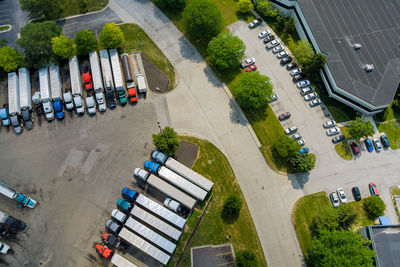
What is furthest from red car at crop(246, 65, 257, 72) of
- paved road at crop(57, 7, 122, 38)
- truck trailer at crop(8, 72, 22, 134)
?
truck trailer at crop(8, 72, 22, 134)

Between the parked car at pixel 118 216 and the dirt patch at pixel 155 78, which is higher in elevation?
the dirt patch at pixel 155 78

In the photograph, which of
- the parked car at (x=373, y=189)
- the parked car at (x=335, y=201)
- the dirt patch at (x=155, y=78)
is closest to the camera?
the parked car at (x=335, y=201)

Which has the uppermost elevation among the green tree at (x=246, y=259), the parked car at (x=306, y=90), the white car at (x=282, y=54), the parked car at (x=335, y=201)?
the white car at (x=282, y=54)

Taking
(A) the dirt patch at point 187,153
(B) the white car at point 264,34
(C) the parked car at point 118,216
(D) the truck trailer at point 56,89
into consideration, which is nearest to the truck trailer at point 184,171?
Answer: (A) the dirt patch at point 187,153

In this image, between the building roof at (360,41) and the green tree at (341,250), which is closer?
the green tree at (341,250)

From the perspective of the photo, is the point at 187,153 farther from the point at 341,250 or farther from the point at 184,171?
the point at 341,250

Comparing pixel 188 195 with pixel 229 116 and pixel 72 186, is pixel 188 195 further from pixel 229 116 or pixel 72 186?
pixel 72 186

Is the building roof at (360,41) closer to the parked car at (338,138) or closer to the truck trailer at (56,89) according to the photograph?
the parked car at (338,138)
